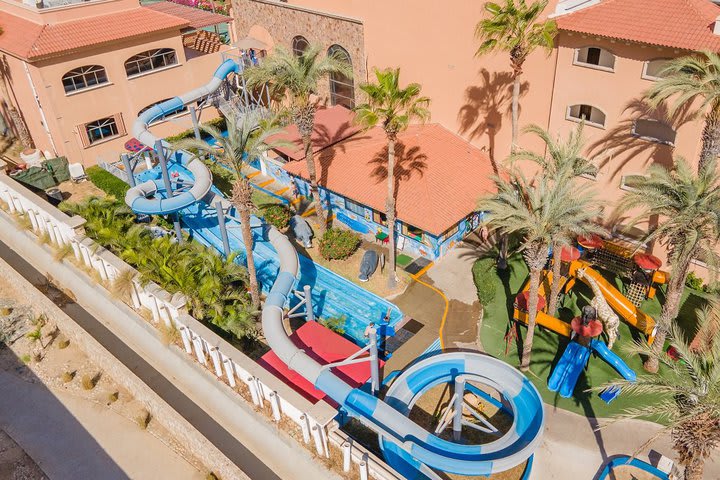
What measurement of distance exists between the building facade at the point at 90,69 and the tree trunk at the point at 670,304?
130ft

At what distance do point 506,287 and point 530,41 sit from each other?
13.7m

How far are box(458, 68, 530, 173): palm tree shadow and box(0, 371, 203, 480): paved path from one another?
27.0m

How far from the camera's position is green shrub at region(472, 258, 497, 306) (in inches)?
1265

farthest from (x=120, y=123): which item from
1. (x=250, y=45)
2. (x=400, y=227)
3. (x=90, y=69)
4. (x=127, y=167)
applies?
(x=400, y=227)

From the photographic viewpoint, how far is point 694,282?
32344 millimetres

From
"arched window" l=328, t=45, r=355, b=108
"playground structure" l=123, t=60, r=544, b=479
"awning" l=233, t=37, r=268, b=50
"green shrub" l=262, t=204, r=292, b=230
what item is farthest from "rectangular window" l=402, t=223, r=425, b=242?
"awning" l=233, t=37, r=268, b=50

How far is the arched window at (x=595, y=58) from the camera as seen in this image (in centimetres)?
3105

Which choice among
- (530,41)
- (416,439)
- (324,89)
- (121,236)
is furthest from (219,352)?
(324,89)

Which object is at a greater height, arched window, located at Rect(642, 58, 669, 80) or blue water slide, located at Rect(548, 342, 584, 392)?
arched window, located at Rect(642, 58, 669, 80)

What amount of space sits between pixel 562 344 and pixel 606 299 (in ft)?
11.5

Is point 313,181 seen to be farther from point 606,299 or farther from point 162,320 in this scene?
point 606,299

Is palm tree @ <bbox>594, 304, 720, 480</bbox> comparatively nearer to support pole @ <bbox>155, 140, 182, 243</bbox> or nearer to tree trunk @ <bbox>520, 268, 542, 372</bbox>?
tree trunk @ <bbox>520, 268, 542, 372</bbox>

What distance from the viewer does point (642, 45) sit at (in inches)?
1148

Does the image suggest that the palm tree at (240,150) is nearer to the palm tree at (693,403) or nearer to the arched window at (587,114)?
the arched window at (587,114)
